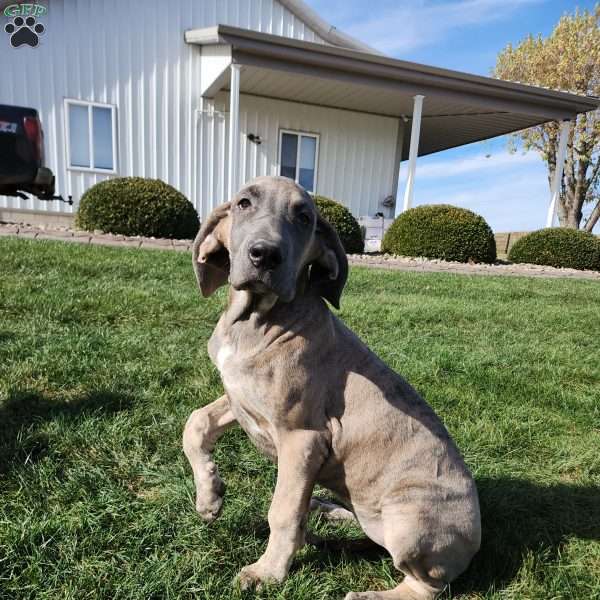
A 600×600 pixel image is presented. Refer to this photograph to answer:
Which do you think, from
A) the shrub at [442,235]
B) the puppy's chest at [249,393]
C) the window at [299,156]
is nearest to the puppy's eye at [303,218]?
the puppy's chest at [249,393]

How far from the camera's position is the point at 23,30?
12.1m

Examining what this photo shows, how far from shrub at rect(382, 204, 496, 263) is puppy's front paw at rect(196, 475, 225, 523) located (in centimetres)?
1104

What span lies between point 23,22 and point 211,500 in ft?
46.6

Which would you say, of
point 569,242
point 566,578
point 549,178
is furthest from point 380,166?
point 549,178

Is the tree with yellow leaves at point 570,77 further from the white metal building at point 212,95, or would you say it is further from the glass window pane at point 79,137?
the glass window pane at point 79,137

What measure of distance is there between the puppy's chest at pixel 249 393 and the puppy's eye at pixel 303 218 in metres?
0.57

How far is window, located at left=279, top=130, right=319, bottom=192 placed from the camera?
622 inches

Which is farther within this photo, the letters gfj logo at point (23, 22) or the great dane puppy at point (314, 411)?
the letters gfj logo at point (23, 22)

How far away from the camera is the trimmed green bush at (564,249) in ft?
44.0

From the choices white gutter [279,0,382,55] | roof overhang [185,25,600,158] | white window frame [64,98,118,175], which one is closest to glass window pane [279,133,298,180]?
roof overhang [185,25,600,158]

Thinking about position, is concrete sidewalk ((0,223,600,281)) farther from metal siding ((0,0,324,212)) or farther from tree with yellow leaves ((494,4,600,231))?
tree with yellow leaves ((494,4,600,231))

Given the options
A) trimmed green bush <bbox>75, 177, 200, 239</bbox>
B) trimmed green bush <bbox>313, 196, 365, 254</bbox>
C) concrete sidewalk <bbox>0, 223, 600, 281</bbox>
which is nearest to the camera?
concrete sidewalk <bbox>0, 223, 600, 281</bbox>

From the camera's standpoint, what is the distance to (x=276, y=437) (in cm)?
197

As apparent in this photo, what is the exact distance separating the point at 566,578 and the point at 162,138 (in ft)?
46.1
